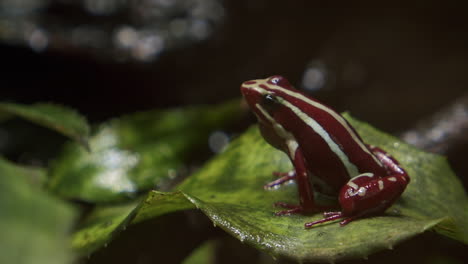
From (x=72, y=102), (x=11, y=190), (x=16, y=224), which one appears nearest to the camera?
(x=16, y=224)

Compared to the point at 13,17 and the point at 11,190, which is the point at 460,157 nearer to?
the point at 11,190

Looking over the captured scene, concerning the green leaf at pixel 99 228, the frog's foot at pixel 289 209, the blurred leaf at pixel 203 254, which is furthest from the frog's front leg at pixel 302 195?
the blurred leaf at pixel 203 254

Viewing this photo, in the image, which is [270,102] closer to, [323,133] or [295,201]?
[323,133]

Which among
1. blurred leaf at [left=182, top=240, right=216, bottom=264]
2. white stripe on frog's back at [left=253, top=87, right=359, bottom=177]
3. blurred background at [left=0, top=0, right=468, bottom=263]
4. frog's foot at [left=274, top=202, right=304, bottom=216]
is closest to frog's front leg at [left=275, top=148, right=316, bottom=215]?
frog's foot at [left=274, top=202, right=304, bottom=216]

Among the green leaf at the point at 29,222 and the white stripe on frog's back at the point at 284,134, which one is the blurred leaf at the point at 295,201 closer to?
the white stripe on frog's back at the point at 284,134

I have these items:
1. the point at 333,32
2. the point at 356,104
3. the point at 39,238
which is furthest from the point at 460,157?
the point at 39,238
